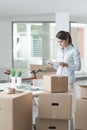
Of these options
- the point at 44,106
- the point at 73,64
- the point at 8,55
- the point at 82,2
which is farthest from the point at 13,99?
the point at 8,55

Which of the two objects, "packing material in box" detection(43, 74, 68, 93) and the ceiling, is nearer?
"packing material in box" detection(43, 74, 68, 93)

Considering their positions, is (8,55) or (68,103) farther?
(8,55)

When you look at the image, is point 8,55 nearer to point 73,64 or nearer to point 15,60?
point 15,60

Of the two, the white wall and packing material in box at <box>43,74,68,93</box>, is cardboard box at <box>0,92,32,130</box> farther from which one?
the white wall

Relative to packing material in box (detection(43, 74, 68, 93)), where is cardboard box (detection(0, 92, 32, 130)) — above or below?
below

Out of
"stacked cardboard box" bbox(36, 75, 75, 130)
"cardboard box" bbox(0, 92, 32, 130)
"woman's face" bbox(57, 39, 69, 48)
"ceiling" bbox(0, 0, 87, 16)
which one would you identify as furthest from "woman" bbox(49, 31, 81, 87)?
"ceiling" bbox(0, 0, 87, 16)

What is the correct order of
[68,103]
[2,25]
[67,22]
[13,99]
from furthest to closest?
[2,25] → [67,22] → [68,103] → [13,99]

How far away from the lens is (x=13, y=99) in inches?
101

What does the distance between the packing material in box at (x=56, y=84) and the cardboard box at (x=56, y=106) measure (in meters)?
0.12

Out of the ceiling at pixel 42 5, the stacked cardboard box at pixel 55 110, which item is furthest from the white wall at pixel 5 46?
the stacked cardboard box at pixel 55 110

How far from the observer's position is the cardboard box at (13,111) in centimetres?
257

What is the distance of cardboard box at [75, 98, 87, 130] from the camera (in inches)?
138

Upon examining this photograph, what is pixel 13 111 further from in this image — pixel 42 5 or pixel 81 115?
pixel 42 5

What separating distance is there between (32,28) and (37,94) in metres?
6.04
